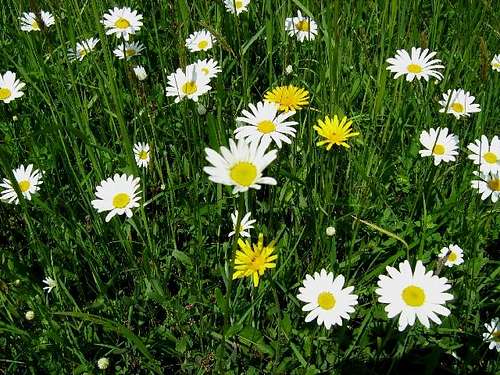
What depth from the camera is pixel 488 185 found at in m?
2.00

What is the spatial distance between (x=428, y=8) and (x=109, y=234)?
2.22m

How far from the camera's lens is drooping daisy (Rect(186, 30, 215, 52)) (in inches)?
103

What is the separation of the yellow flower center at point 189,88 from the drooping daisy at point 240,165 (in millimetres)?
906

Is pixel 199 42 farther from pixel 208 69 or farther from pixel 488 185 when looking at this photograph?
pixel 488 185

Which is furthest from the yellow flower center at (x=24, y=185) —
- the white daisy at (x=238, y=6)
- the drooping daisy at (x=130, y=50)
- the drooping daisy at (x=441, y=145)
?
the drooping daisy at (x=441, y=145)

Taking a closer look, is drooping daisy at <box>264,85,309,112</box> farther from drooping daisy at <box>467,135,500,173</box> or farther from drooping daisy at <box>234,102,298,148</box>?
drooping daisy at <box>467,135,500,173</box>

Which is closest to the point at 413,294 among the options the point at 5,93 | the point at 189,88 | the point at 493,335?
the point at 493,335

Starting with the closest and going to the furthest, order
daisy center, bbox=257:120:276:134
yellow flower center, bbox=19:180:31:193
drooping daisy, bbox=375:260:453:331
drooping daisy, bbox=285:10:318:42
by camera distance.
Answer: drooping daisy, bbox=375:260:453:331 < daisy center, bbox=257:120:276:134 < yellow flower center, bbox=19:180:31:193 < drooping daisy, bbox=285:10:318:42

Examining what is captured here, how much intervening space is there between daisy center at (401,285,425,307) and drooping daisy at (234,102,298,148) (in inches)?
22.9

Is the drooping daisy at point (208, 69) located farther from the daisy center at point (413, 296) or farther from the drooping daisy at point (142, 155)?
the daisy center at point (413, 296)

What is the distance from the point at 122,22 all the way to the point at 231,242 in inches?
51.3

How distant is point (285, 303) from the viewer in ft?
6.57

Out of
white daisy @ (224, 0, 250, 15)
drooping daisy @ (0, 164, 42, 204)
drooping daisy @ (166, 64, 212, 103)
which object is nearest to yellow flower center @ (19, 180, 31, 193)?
drooping daisy @ (0, 164, 42, 204)

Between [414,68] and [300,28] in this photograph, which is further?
[300,28]
